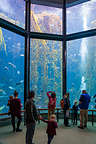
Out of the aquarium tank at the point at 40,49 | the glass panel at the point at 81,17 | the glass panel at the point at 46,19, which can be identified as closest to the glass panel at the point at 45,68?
the aquarium tank at the point at 40,49

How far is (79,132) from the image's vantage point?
5926 mm

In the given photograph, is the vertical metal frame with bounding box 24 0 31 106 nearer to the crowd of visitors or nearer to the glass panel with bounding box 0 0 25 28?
the glass panel with bounding box 0 0 25 28

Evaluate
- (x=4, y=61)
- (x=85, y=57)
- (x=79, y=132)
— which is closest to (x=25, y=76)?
(x=4, y=61)

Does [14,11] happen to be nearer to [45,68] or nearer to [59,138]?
[45,68]

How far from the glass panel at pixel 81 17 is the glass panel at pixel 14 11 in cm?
267

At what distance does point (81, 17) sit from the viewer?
10289 millimetres

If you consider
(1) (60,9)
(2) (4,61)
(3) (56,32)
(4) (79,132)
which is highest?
(1) (60,9)

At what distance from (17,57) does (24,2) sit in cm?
330

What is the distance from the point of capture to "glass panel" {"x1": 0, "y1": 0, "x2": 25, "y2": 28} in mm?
8680

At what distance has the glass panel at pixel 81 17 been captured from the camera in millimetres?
9727

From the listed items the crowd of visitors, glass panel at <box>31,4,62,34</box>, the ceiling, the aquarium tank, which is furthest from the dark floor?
the ceiling

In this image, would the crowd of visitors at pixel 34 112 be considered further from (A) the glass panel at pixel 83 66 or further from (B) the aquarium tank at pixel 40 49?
(A) the glass panel at pixel 83 66

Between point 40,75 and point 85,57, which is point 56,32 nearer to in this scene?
point 40,75

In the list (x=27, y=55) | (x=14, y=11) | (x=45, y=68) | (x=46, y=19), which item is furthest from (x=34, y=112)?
(x=46, y=19)
